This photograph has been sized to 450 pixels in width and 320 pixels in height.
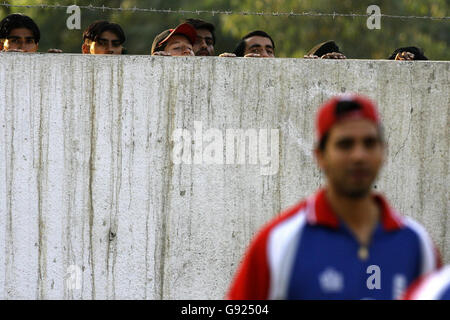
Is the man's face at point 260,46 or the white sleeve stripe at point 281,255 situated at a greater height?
the man's face at point 260,46

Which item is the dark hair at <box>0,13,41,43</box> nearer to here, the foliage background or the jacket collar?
the jacket collar

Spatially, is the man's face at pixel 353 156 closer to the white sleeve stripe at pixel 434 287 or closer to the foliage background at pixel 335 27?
the white sleeve stripe at pixel 434 287

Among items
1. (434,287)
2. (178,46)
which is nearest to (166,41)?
(178,46)

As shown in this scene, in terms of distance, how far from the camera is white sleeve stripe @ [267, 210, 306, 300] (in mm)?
3695

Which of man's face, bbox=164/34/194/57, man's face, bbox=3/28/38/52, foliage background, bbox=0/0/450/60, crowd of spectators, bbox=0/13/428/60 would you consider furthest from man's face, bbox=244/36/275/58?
foliage background, bbox=0/0/450/60

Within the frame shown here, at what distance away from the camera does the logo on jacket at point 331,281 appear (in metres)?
3.70

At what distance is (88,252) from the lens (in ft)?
24.0

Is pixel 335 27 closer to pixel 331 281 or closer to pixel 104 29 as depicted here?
pixel 104 29

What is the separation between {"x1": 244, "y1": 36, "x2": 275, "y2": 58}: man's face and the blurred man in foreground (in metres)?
5.01

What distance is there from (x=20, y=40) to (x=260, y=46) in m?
1.94

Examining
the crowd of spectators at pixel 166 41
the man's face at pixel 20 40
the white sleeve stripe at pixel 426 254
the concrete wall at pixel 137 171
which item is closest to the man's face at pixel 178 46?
the crowd of spectators at pixel 166 41

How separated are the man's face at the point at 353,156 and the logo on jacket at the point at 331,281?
0.27 metres

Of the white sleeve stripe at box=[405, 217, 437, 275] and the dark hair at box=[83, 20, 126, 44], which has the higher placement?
the dark hair at box=[83, 20, 126, 44]

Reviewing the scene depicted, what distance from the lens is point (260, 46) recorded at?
8.82 m
